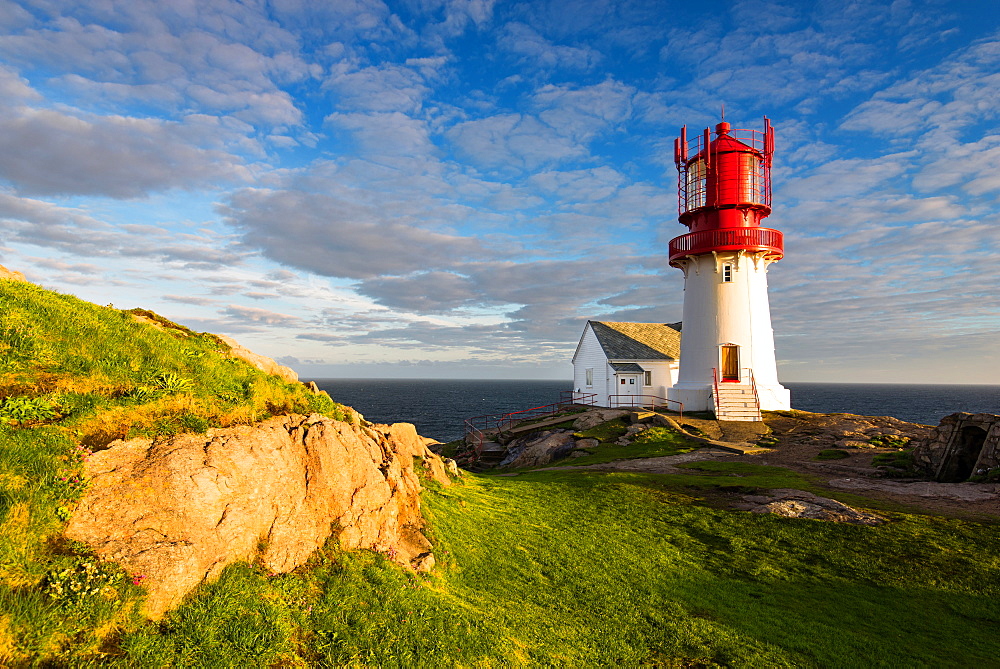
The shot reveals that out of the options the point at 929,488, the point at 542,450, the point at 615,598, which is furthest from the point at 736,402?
the point at 615,598

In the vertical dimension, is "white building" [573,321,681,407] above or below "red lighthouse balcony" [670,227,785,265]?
below

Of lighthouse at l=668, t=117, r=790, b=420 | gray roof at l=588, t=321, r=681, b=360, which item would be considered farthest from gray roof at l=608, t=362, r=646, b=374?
lighthouse at l=668, t=117, r=790, b=420

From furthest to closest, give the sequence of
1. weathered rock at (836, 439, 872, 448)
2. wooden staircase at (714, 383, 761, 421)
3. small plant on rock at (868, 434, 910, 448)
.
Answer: wooden staircase at (714, 383, 761, 421)
weathered rock at (836, 439, 872, 448)
small plant on rock at (868, 434, 910, 448)

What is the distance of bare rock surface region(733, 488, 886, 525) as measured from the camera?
13.4 metres

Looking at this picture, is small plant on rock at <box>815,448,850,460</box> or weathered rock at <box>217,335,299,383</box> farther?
small plant on rock at <box>815,448,850,460</box>

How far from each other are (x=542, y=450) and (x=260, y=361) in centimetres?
2064

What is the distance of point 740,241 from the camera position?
112 feet

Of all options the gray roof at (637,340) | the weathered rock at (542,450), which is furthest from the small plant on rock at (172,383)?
the gray roof at (637,340)

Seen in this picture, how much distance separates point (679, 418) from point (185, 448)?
104 feet

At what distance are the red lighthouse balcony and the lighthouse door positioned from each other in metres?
7.37

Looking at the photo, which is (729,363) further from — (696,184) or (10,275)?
(10,275)

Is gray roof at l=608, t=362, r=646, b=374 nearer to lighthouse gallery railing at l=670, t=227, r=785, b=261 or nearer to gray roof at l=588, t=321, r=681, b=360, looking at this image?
gray roof at l=588, t=321, r=681, b=360

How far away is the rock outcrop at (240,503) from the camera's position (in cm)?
596

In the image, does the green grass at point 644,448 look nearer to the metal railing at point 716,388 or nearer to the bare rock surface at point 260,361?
the metal railing at point 716,388
